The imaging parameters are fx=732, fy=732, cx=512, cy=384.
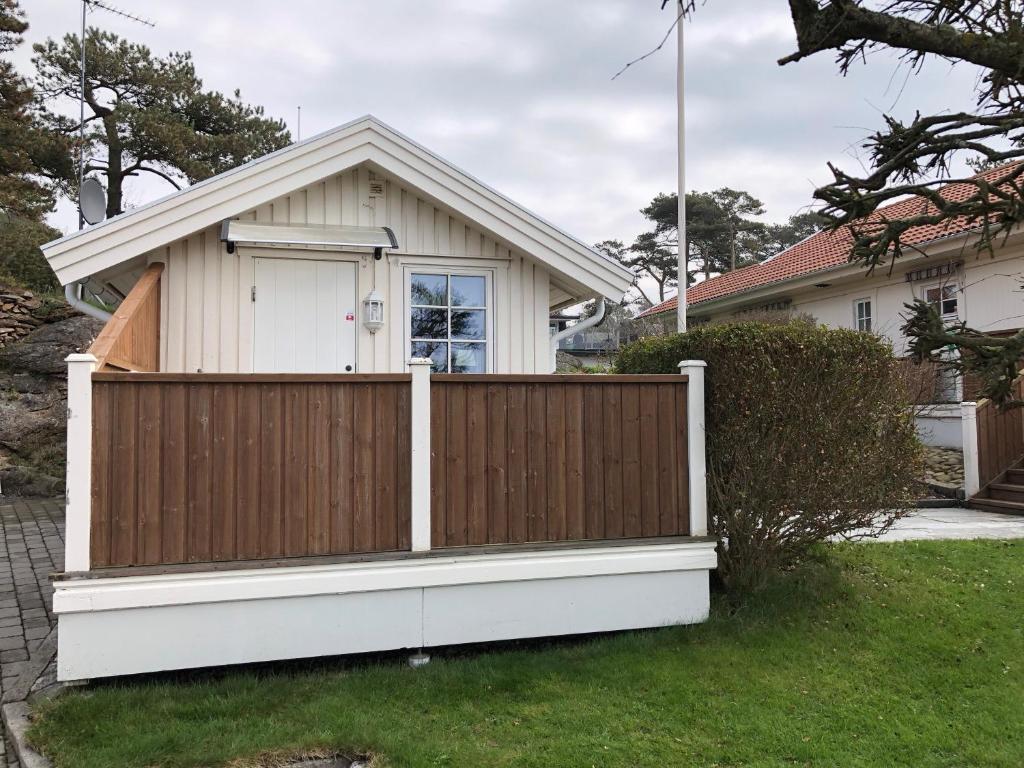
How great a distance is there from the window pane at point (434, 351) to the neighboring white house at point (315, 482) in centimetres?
126

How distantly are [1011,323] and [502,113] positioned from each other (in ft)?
32.7

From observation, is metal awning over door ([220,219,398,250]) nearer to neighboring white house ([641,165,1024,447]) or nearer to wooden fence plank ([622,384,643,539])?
wooden fence plank ([622,384,643,539])

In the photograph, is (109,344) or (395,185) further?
(395,185)

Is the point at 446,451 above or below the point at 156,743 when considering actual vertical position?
above

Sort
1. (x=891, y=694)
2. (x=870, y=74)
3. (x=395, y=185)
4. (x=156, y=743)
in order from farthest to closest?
(x=395, y=185)
(x=891, y=694)
(x=156, y=743)
(x=870, y=74)

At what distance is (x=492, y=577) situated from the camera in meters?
4.67

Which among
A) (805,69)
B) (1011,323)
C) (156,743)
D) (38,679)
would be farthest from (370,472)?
(1011,323)

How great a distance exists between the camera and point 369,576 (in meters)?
4.47

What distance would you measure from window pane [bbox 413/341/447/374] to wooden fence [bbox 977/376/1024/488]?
28.0 feet

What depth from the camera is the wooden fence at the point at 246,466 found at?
4.17 metres

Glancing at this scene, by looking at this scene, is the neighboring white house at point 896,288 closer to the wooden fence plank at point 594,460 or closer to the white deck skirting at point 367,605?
the wooden fence plank at point 594,460

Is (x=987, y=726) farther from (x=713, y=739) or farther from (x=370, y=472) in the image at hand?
(x=370, y=472)

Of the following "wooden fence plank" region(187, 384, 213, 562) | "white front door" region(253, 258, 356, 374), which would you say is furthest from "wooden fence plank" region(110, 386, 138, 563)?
"white front door" region(253, 258, 356, 374)

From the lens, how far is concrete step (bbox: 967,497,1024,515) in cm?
1009
